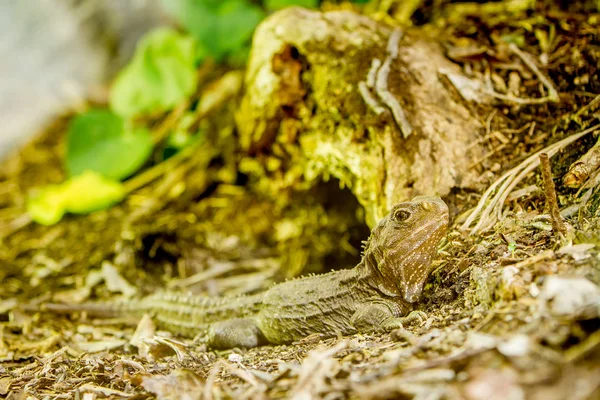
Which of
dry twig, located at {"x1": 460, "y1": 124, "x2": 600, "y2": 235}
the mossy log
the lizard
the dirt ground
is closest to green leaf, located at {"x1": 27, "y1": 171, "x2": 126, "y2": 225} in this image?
the dirt ground

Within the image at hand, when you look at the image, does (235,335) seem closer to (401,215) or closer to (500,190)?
(401,215)

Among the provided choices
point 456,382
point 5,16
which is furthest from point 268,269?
point 5,16

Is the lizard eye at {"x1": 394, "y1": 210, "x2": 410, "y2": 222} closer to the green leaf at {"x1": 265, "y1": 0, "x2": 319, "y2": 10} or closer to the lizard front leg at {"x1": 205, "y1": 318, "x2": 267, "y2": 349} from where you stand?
the lizard front leg at {"x1": 205, "y1": 318, "x2": 267, "y2": 349}

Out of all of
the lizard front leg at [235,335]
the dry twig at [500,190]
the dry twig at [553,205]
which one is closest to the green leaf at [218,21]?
the lizard front leg at [235,335]

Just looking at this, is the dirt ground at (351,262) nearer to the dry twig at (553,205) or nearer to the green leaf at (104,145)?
the dry twig at (553,205)

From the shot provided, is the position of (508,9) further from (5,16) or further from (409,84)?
(5,16)

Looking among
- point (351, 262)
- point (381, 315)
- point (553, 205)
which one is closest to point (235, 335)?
point (381, 315)
